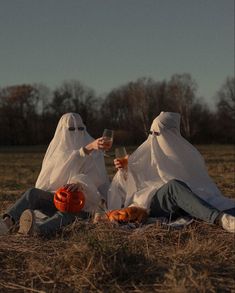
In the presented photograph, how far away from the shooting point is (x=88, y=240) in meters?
4.84

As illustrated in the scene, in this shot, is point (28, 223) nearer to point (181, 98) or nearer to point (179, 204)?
point (179, 204)

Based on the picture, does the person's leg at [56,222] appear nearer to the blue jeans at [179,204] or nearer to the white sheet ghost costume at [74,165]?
the white sheet ghost costume at [74,165]

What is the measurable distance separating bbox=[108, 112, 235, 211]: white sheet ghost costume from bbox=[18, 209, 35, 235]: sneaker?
1.32 m

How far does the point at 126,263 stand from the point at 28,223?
77.7 inches

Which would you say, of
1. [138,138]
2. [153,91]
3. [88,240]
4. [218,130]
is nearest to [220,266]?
[88,240]

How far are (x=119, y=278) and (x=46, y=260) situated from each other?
0.92m

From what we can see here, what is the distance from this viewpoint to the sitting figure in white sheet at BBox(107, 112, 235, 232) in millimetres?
6535

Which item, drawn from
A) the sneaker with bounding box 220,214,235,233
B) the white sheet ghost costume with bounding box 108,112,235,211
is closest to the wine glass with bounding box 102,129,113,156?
the white sheet ghost costume with bounding box 108,112,235,211

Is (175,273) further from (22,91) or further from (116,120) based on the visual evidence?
(22,91)

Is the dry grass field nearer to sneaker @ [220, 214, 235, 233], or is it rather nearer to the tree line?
sneaker @ [220, 214, 235, 233]

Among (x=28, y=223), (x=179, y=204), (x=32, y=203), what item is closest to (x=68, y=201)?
(x=32, y=203)

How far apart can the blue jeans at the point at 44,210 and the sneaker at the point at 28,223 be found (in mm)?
93

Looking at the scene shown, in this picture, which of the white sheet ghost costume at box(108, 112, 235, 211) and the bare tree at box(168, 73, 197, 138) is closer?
the white sheet ghost costume at box(108, 112, 235, 211)

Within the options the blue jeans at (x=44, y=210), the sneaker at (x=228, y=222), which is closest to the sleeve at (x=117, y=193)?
the blue jeans at (x=44, y=210)
